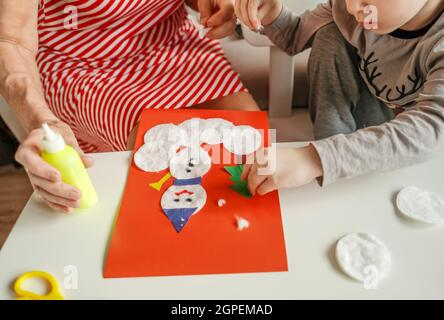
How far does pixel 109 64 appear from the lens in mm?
923

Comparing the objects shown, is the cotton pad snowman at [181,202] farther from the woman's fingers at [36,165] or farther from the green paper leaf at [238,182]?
the woman's fingers at [36,165]

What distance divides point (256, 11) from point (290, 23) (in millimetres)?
172

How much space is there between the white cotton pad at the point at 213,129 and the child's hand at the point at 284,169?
0.42ft

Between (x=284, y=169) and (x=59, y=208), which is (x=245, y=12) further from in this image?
(x=59, y=208)

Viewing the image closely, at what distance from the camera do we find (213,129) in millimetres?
699

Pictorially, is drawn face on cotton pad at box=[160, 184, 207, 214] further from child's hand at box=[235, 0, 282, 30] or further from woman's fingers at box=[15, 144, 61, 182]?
child's hand at box=[235, 0, 282, 30]

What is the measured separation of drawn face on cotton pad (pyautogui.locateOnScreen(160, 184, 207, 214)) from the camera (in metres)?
0.59

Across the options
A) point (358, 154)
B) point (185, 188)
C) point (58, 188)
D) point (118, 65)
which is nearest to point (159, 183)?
point (185, 188)

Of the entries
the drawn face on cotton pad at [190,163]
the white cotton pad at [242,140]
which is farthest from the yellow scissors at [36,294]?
the white cotton pad at [242,140]

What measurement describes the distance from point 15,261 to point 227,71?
0.58m

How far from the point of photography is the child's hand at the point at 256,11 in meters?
0.74

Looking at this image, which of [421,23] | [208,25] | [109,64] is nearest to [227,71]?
[208,25]

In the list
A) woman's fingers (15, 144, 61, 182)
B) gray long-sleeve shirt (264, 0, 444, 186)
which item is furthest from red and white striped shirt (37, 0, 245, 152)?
woman's fingers (15, 144, 61, 182)
